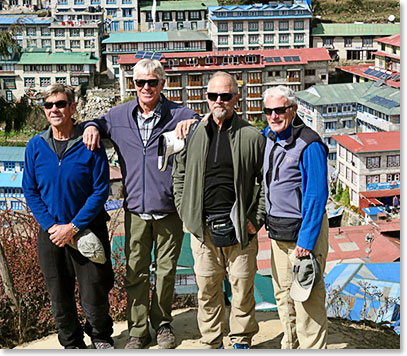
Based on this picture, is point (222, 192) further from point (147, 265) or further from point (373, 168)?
point (373, 168)

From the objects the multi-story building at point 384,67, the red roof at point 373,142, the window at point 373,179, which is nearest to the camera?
the red roof at point 373,142

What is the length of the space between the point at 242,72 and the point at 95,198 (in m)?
28.6

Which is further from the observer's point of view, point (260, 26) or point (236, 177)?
point (260, 26)

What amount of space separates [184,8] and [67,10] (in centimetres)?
658

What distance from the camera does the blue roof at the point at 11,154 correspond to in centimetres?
2517

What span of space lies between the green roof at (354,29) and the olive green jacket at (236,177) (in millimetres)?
35445

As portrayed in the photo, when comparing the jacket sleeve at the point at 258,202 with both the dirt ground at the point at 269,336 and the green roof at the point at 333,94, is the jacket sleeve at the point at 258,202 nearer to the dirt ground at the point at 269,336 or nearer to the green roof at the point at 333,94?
the dirt ground at the point at 269,336

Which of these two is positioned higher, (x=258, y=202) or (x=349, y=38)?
(x=349, y=38)

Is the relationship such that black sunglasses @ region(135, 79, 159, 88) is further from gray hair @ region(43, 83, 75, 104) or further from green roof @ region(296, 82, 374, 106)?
green roof @ region(296, 82, 374, 106)

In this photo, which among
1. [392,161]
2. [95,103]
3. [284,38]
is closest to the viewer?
[392,161]

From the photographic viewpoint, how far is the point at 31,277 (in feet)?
12.7

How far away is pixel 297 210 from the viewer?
2.89m

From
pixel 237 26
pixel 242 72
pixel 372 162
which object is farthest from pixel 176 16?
pixel 372 162

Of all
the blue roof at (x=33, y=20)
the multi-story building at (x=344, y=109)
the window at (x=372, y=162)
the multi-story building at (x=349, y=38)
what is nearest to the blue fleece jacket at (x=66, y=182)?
the window at (x=372, y=162)
